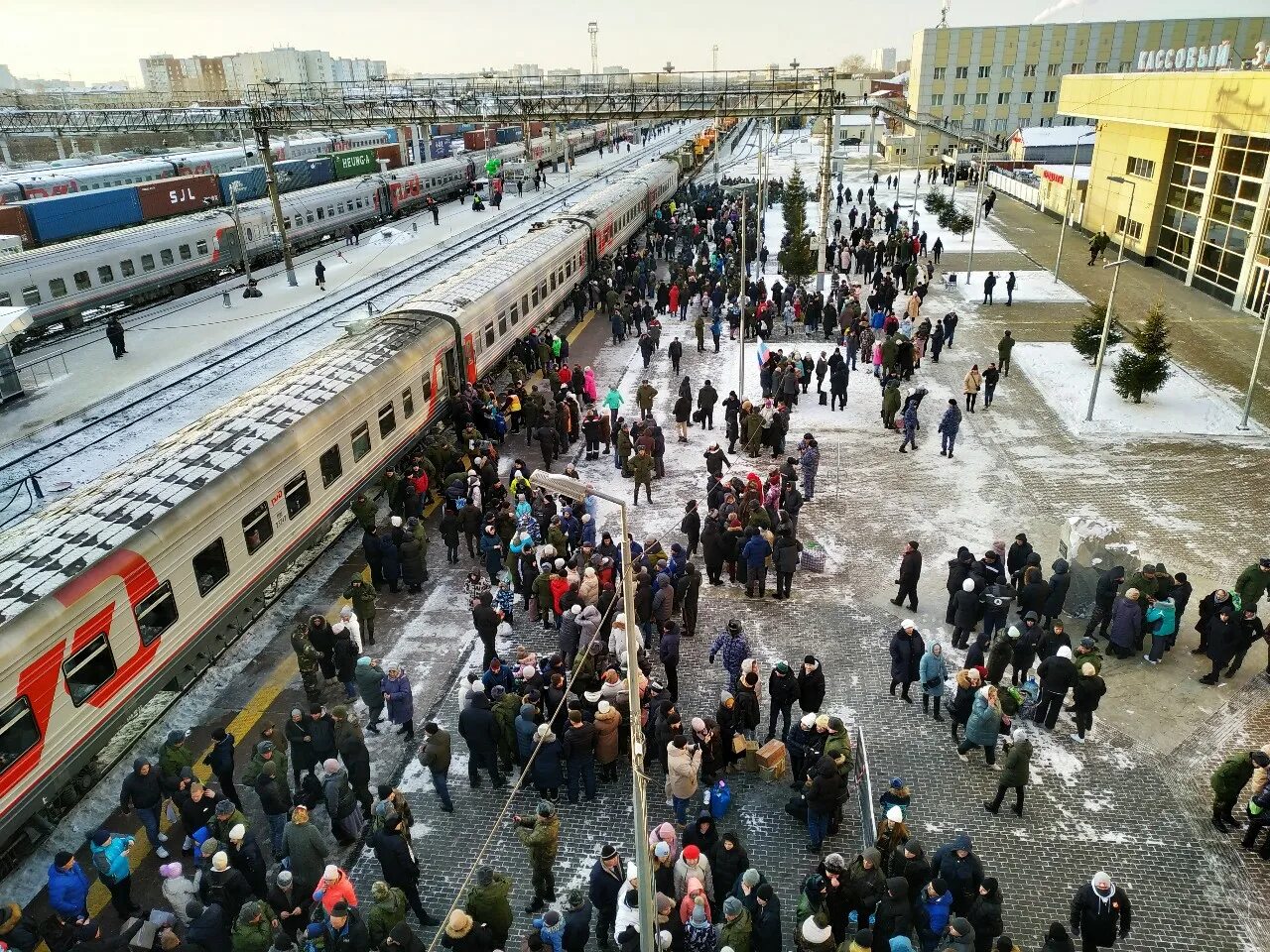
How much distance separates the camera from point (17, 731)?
8406 millimetres

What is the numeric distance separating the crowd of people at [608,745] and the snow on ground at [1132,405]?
5.14 meters

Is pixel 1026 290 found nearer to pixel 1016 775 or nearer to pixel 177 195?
pixel 1016 775

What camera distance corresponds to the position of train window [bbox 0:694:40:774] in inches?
324

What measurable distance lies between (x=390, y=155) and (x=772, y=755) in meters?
66.7

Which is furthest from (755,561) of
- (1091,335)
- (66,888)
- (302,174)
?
(302,174)

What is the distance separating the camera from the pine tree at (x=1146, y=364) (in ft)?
64.9

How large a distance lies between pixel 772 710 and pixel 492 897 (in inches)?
174

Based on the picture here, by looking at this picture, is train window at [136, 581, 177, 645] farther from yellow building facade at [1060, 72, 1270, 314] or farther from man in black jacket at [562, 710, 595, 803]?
yellow building facade at [1060, 72, 1270, 314]

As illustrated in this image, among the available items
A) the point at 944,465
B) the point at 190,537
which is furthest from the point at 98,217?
the point at 944,465

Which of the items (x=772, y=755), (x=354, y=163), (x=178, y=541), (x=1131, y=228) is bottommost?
(x=772, y=755)

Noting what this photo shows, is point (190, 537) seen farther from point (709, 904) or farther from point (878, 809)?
point (878, 809)

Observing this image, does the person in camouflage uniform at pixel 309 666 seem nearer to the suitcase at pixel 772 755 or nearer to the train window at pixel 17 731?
the train window at pixel 17 731

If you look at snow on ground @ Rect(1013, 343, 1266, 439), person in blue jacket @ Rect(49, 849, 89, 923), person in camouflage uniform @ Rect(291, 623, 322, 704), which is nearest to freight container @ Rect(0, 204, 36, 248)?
person in camouflage uniform @ Rect(291, 623, 322, 704)

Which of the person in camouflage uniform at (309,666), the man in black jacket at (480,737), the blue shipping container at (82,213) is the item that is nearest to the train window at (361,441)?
the person in camouflage uniform at (309,666)
